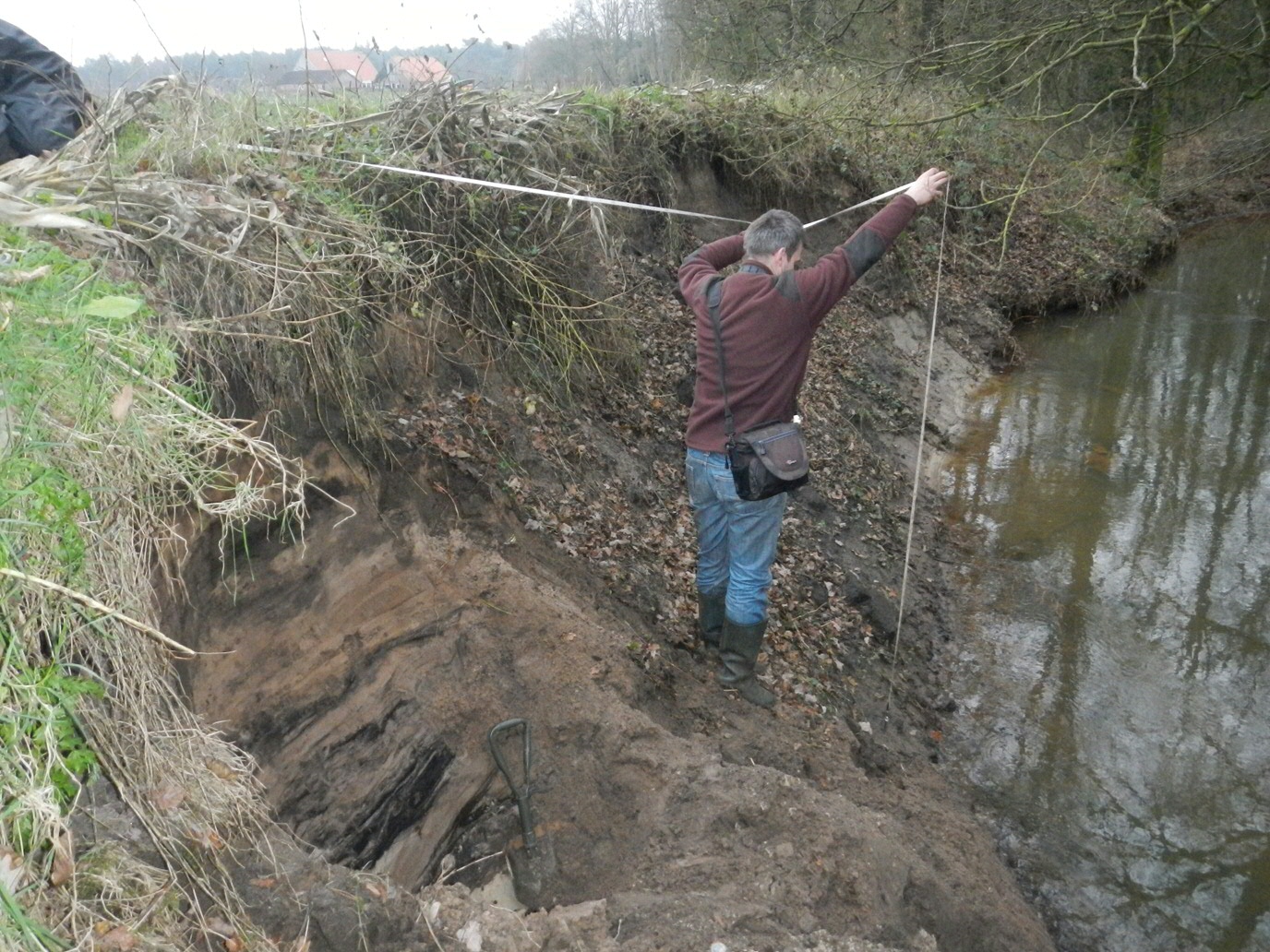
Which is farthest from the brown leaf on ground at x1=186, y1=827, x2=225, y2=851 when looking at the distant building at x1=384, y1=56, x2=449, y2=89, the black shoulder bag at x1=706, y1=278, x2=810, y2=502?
the distant building at x1=384, y1=56, x2=449, y2=89

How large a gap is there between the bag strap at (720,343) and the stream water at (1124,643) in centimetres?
259

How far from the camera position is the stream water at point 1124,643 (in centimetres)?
486

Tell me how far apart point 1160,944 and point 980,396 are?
25.6 ft

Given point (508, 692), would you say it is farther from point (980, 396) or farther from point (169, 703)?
point (980, 396)

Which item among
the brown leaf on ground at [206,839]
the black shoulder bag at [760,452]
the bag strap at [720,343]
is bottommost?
the brown leaf on ground at [206,839]

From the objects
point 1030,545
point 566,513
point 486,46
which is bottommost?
point 1030,545

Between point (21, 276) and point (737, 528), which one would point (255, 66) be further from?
point (737, 528)

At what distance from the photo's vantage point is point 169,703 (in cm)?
297

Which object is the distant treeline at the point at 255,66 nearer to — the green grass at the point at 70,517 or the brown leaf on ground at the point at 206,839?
the green grass at the point at 70,517

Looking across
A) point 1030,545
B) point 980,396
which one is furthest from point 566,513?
point 980,396

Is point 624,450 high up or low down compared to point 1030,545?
up

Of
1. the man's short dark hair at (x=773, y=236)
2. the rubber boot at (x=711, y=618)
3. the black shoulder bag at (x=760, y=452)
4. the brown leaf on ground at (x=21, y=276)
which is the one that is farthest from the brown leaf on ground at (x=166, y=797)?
the man's short dark hair at (x=773, y=236)

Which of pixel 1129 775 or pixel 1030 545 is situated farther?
pixel 1030 545

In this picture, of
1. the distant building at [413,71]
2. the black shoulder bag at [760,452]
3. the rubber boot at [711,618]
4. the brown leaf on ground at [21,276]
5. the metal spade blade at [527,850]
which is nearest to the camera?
the brown leaf on ground at [21,276]
